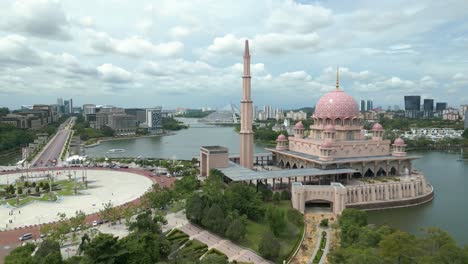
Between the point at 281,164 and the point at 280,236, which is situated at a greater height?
the point at 281,164

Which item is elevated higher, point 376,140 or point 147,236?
point 376,140

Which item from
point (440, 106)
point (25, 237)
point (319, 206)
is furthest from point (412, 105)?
point (25, 237)

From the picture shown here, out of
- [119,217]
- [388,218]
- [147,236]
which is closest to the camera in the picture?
[147,236]

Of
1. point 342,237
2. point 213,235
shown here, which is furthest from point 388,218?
point 213,235

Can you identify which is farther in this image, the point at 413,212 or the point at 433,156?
the point at 433,156

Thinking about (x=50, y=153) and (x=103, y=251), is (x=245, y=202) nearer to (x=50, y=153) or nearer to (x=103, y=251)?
(x=103, y=251)

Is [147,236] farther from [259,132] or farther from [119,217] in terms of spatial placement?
[259,132]
